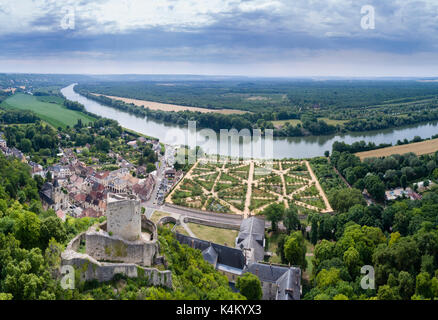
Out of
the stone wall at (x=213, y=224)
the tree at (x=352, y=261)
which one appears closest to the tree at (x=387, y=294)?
the tree at (x=352, y=261)

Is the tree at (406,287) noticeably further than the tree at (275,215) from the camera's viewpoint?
No

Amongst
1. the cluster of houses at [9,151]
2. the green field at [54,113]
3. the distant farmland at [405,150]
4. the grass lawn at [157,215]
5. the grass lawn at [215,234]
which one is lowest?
the grass lawn at [215,234]

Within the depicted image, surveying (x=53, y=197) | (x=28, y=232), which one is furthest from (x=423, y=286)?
(x=53, y=197)

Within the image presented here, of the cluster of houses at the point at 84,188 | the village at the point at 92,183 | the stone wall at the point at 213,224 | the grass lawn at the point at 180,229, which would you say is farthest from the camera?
the village at the point at 92,183

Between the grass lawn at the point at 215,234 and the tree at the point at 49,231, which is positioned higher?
the tree at the point at 49,231

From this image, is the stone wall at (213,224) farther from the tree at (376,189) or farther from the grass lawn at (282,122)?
the grass lawn at (282,122)

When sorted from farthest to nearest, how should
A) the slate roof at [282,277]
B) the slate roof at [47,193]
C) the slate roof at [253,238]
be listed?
the slate roof at [47,193]
the slate roof at [253,238]
the slate roof at [282,277]

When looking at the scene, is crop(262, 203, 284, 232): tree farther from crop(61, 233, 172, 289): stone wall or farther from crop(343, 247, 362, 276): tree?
crop(61, 233, 172, 289): stone wall
